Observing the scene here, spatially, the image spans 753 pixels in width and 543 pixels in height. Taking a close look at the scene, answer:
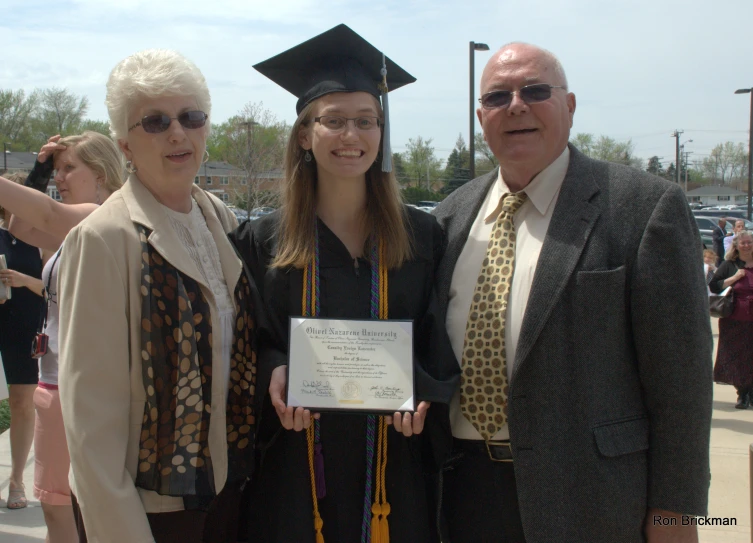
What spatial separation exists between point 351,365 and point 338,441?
0.30 m

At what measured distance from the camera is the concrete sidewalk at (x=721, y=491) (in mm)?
4199

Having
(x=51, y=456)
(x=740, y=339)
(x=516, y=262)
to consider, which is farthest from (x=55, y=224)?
(x=740, y=339)

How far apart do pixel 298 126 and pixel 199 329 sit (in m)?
0.90

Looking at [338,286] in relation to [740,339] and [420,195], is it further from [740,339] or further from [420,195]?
[420,195]

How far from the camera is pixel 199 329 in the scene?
2125mm

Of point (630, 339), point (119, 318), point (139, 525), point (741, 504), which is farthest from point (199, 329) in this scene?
point (741, 504)

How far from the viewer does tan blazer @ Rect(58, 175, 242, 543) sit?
1.94 meters

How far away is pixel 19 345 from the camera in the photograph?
4.86 meters

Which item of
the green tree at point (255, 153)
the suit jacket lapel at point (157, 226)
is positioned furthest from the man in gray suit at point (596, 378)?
the green tree at point (255, 153)

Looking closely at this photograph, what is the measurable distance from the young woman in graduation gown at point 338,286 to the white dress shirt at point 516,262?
109 millimetres

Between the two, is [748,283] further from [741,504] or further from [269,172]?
[269,172]

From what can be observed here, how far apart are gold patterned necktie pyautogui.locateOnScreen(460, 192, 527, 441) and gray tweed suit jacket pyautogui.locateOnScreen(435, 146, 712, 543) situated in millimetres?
96

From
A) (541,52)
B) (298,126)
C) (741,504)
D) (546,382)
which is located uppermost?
(541,52)

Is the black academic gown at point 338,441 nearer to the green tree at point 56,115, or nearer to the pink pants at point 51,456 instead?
the pink pants at point 51,456
